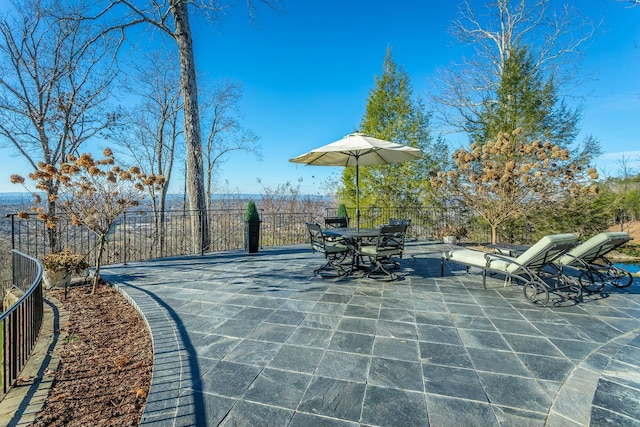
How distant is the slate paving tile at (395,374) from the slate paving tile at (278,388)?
463mm

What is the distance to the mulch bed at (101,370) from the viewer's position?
1.78 metres

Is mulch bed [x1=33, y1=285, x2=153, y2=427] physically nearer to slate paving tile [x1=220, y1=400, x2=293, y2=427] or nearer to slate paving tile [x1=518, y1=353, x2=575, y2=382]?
slate paving tile [x1=220, y1=400, x2=293, y2=427]

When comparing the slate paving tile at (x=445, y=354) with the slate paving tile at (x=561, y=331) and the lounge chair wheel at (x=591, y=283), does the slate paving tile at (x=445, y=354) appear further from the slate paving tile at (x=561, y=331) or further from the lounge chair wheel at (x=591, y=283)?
the lounge chair wheel at (x=591, y=283)

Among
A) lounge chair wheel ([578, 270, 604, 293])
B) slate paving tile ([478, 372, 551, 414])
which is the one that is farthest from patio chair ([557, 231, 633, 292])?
slate paving tile ([478, 372, 551, 414])

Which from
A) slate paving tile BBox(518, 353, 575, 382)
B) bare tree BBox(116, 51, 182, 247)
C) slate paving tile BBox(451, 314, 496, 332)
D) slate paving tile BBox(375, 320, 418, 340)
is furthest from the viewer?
bare tree BBox(116, 51, 182, 247)

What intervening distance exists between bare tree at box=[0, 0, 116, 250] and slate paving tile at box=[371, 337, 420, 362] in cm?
910

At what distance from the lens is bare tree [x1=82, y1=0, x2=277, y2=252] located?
7348mm

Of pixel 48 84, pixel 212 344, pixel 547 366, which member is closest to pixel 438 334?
pixel 547 366

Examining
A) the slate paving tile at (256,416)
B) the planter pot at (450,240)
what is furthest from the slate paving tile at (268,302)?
the planter pot at (450,240)

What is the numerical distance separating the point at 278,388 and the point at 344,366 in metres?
0.51

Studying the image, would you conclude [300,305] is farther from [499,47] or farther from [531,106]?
[499,47]

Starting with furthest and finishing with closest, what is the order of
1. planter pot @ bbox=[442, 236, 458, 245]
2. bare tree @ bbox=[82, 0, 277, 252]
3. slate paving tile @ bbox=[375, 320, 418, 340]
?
1. planter pot @ bbox=[442, 236, 458, 245]
2. bare tree @ bbox=[82, 0, 277, 252]
3. slate paving tile @ bbox=[375, 320, 418, 340]

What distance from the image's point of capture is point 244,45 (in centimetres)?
1039

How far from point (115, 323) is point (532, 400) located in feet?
12.5
